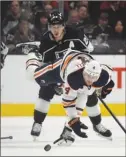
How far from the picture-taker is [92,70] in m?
2.75

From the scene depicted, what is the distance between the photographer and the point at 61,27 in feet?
9.53

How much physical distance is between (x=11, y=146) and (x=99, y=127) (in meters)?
1.92

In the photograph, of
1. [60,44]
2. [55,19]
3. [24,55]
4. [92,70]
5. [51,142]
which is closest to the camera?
[92,70]

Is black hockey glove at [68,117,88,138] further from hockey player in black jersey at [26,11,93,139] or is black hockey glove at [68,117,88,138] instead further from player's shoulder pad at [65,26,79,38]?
player's shoulder pad at [65,26,79,38]

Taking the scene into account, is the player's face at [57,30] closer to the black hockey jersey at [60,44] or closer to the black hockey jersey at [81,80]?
the black hockey jersey at [60,44]

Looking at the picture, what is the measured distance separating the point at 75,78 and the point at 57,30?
0.26 m

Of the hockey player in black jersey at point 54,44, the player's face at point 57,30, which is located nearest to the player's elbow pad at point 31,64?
the hockey player in black jersey at point 54,44

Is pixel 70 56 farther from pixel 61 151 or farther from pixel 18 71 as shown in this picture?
pixel 18 71

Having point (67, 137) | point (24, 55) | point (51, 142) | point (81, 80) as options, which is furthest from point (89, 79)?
point (24, 55)

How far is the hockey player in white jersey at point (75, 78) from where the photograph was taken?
2.80 metres

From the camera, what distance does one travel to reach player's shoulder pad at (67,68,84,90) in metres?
2.80

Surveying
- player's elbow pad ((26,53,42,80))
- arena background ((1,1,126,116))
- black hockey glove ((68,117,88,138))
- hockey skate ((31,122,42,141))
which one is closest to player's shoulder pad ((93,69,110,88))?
black hockey glove ((68,117,88,138))

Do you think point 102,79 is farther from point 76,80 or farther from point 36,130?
point 36,130

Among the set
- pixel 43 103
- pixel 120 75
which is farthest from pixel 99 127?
pixel 120 75
